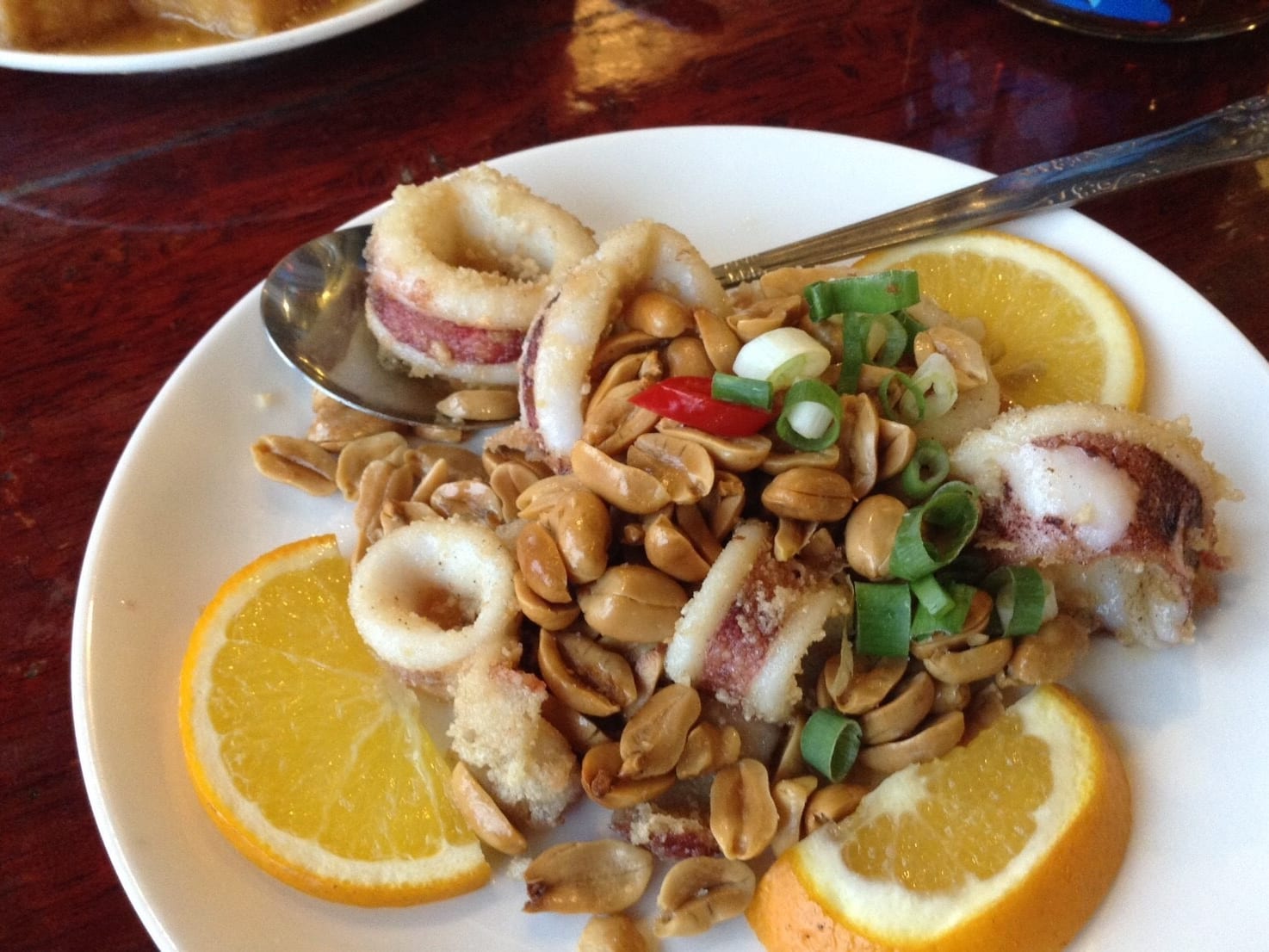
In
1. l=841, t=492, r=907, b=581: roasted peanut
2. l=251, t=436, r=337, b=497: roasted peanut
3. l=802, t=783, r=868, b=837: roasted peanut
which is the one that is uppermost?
l=841, t=492, r=907, b=581: roasted peanut

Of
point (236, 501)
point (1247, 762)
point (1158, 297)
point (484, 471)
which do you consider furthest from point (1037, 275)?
point (236, 501)

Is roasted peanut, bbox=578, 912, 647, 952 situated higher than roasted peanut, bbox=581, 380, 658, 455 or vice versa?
roasted peanut, bbox=581, 380, 658, 455

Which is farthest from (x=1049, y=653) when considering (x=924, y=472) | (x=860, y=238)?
(x=860, y=238)

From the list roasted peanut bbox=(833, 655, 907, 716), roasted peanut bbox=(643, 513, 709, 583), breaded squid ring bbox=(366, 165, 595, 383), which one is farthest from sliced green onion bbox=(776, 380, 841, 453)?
breaded squid ring bbox=(366, 165, 595, 383)

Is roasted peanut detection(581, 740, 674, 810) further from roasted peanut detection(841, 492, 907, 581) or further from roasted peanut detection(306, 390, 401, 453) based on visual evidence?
roasted peanut detection(306, 390, 401, 453)

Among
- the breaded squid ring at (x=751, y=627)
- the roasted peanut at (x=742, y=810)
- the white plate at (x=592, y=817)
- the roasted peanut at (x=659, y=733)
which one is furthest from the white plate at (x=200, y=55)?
the roasted peanut at (x=742, y=810)

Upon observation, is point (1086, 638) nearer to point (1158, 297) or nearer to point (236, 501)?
point (1158, 297)

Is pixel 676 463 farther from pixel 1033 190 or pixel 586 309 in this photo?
pixel 1033 190

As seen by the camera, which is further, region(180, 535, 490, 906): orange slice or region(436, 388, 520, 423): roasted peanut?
region(436, 388, 520, 423): roasted peanut
